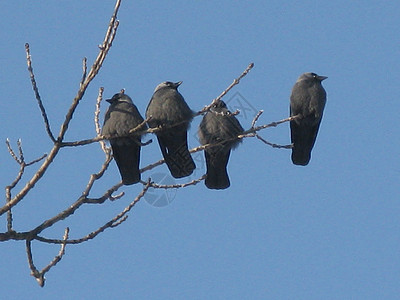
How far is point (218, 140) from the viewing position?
755 cm

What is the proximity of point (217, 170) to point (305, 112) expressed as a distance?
1.05 meters

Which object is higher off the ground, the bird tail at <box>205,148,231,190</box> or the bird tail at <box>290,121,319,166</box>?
the bird tail at <box>290,121,319,166</box>

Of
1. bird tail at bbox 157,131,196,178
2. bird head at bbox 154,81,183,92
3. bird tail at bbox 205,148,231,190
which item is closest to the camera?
bird tail at bbox 157,131,196,178

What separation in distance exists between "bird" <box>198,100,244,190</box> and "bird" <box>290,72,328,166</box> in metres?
0.60

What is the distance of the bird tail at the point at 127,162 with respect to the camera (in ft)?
22.8

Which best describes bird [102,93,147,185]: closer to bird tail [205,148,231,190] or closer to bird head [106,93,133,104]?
bird head [106,93,133,104]

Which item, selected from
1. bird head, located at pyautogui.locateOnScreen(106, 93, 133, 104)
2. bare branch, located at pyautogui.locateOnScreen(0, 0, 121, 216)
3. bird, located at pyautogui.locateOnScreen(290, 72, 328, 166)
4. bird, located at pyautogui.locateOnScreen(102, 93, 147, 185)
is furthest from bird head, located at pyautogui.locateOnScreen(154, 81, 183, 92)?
bare branch, located at pyautogui.locateOnScreen(0, 0, 121, 216)

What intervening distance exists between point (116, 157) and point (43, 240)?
6.07 ft

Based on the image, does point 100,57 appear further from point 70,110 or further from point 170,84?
point 170,84

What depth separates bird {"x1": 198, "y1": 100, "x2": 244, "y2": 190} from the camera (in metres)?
Result: 7.60

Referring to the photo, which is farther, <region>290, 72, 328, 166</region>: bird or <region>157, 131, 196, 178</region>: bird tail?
<region>290, 72, 328, 166</region>: bird

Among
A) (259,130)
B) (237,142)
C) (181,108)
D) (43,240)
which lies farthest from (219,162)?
(43,240)

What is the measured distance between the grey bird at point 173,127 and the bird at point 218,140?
384mm

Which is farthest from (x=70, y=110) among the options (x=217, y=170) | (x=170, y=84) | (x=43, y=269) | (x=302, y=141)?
(x=302, y=141)
